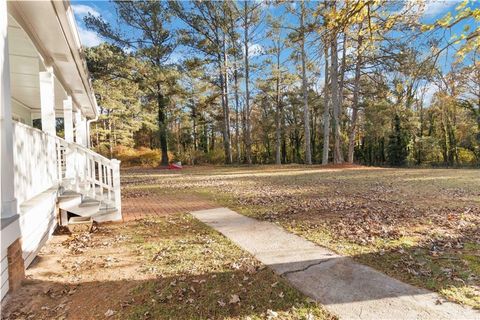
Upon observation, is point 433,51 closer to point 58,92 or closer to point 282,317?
point 282,317

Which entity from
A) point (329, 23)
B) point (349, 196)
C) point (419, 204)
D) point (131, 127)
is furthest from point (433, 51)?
point (131, 127)

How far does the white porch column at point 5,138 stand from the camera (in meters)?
2.53

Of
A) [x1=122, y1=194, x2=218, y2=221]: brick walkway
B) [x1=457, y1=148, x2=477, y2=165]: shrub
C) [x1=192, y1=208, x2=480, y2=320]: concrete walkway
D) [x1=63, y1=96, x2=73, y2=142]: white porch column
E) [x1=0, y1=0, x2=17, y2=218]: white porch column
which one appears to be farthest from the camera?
[x1=457, y1=148, x2=477, y2=165]: shrub

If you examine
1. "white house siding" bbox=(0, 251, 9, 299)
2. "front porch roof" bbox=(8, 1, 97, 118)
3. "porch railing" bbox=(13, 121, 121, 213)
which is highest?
"front porch roof" bbox=(8, 1, 97, 118)

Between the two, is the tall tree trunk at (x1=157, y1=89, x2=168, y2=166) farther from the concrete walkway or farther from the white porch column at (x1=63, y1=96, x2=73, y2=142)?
the concrete walkway

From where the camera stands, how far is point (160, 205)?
269 inches

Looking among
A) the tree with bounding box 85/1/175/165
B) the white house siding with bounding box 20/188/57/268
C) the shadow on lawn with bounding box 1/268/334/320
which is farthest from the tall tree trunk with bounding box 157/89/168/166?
the shadow on lawn with bounding box 1/268/334/320

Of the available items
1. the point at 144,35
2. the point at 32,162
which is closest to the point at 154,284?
the point at 32,162

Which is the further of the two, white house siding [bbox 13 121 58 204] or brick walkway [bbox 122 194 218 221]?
brick walkway [bbox 122 194 218 221]

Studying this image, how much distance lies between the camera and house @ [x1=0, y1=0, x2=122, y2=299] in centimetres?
260

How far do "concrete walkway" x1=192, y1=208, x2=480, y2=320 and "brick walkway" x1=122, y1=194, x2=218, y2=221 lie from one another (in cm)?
254

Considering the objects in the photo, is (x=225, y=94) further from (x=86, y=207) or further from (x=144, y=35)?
(x=86, y=207)

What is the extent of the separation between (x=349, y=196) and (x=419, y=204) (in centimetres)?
158

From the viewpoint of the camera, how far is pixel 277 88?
76.1 ft
